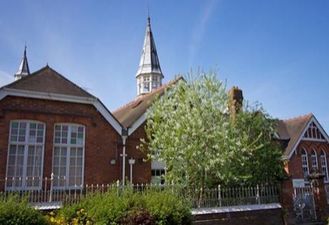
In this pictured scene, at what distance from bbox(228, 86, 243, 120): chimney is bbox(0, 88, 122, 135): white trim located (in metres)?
6.08

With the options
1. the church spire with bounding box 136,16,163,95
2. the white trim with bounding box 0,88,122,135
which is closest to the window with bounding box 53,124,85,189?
the white trim with bounding box 0,88,122,135

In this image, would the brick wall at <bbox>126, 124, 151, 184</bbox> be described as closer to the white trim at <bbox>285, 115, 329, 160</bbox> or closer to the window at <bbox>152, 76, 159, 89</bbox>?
the white trim at <bbox>285, 115, 329, 160</bbox>

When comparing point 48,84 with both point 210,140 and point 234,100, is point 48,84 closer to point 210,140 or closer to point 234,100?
point 210,140

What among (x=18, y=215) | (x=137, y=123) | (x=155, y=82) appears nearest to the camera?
(x=18, y=215)

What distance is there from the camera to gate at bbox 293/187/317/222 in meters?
17.9

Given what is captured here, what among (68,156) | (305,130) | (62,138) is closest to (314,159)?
(305,130)

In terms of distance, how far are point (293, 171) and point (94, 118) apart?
19.5 m

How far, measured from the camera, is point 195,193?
1519 cm

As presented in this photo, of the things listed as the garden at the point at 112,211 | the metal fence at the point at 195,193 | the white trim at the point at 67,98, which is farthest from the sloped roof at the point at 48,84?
the garden at the point at 112,211

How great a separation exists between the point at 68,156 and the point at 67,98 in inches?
117

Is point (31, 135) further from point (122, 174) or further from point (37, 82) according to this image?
point (122, 174)

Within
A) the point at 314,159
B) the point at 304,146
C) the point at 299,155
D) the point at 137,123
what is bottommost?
Answer: the point at 314,159

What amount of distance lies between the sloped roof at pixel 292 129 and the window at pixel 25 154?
67.0 ft

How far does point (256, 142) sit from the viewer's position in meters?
16.9
